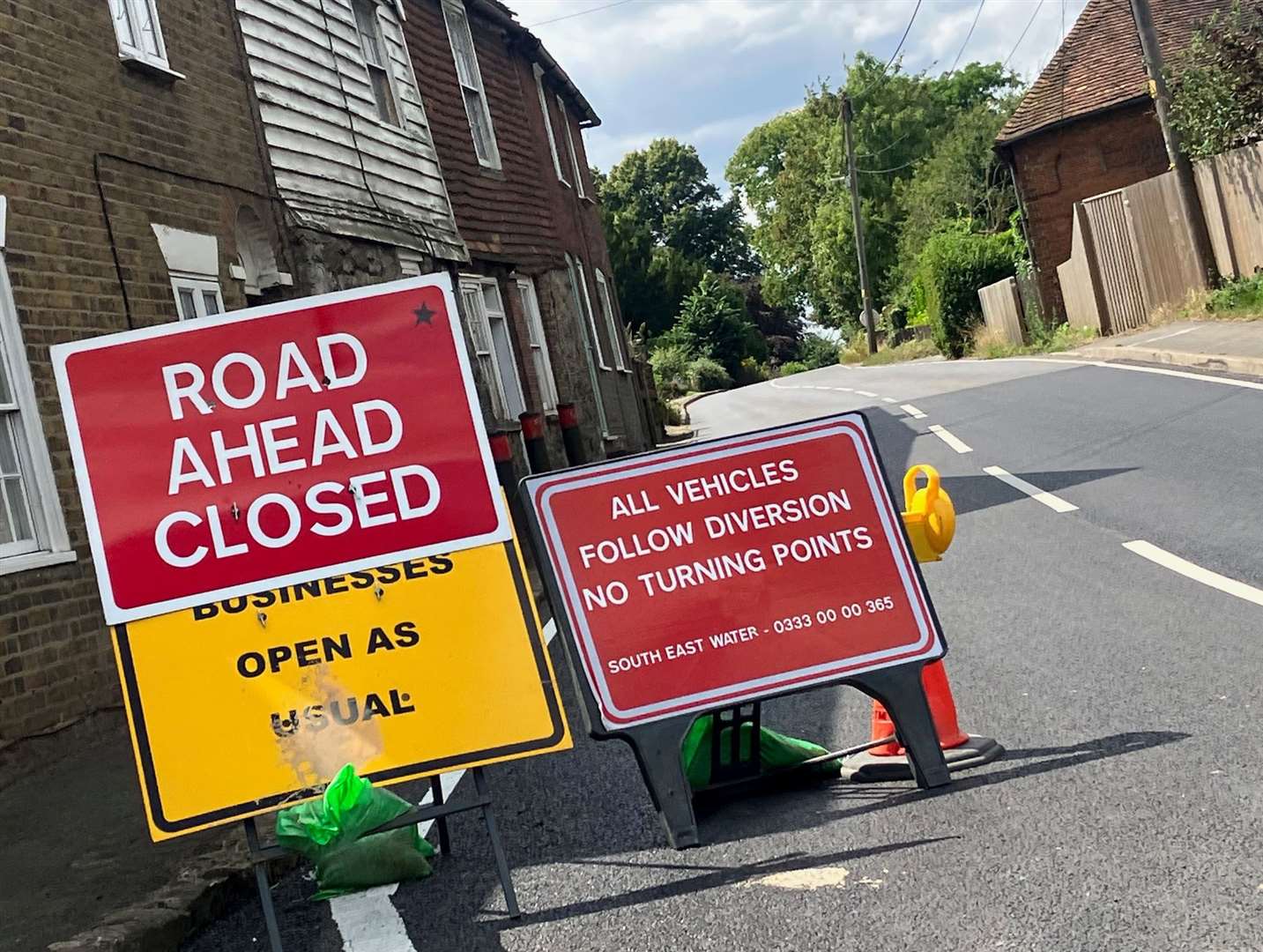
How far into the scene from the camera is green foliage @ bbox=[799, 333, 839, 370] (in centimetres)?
8375

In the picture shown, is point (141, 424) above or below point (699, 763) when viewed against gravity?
above

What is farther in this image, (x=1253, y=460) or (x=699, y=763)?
(x=1253, y=460)

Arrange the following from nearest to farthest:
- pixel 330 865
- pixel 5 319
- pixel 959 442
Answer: pixel 330 865 → pixel 5 319 → pixel 959 442

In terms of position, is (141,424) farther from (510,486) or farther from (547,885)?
(510,486)

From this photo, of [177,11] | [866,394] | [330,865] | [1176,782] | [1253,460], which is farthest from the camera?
[866,394]

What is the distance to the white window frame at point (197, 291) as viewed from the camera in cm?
1044

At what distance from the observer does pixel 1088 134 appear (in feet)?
127

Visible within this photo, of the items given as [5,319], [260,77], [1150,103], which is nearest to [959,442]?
[260,77]

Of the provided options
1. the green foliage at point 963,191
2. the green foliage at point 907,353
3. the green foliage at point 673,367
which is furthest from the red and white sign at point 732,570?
the green foliage at point 673,367

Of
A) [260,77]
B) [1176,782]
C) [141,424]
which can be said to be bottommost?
[1176,782]

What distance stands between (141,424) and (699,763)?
7.13 ft

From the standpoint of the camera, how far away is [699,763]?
17.3ft

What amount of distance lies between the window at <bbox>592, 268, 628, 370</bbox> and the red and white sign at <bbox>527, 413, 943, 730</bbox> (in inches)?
790

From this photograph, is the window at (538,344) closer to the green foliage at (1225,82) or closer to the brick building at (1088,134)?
the green foliage at (1225,82)
